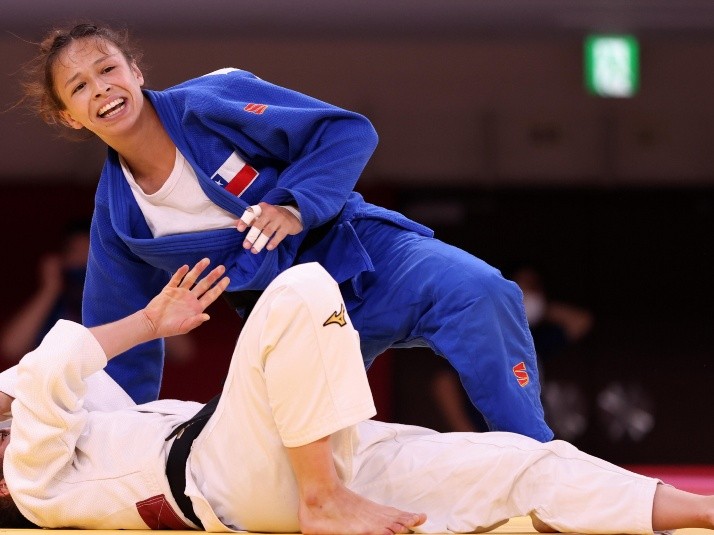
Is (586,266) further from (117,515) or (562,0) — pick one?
(117,515)

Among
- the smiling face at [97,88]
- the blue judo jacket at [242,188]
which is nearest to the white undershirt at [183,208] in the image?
the blue judo jacket at [242,188]

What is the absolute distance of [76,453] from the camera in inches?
76.9

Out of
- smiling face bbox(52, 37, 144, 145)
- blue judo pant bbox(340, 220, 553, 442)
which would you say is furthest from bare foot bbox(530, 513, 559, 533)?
smiling face bbox(52, 37, 144, 145)

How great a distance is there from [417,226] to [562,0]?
8.54 ft

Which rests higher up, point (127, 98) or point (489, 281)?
point (127, 98)

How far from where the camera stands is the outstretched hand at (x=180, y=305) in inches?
81.0

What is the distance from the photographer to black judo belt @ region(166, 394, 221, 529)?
188cm

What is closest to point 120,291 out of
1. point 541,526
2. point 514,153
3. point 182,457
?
point 182,457

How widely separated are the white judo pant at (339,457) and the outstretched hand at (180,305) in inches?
A: 9.3

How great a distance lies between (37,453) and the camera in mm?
1862

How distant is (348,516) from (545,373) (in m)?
3.71

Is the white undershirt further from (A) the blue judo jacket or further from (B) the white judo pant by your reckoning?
(B) the white judo pant

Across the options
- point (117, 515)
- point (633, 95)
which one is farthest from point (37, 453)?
point (633, 95)

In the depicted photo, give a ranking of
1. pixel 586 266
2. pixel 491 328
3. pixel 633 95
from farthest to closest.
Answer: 1. pixel 586 266
2. pixel 633 95
3. pixel 491 328
